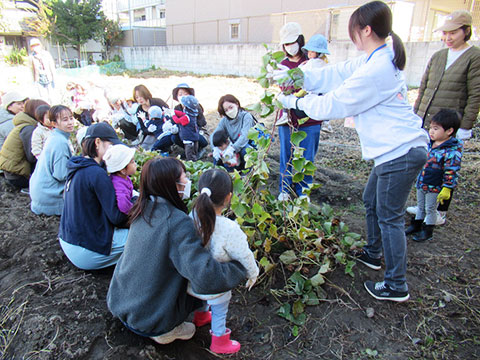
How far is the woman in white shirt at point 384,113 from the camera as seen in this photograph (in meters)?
1.79

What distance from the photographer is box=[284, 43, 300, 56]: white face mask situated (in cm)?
315

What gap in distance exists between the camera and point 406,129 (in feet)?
6.11

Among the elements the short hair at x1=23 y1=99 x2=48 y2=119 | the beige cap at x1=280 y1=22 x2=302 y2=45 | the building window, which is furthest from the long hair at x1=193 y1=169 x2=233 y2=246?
the building window

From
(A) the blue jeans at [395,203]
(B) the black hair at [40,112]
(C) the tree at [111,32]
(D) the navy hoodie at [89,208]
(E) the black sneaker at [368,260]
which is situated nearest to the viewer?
(A) the blue jeans at [395,203]

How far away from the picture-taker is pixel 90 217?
2271 millimetres

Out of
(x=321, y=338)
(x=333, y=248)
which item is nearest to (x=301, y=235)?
(x=333, y=248)

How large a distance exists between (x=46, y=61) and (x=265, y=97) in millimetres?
7323

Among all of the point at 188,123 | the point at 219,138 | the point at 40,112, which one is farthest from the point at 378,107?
the point at 188,123

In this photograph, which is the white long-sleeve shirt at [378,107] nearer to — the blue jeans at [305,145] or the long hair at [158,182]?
the long hair at [158,182]

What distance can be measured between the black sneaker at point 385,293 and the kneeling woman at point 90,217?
73.3 inches

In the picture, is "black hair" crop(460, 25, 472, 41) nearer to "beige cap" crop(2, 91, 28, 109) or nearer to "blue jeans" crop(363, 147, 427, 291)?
"blue jeans" crop(363, 147, 427, 291)

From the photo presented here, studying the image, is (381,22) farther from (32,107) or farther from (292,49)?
(32,107)

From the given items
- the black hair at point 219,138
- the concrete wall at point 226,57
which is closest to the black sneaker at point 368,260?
the black hair at point 219,138

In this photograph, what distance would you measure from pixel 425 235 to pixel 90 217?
2.85m
